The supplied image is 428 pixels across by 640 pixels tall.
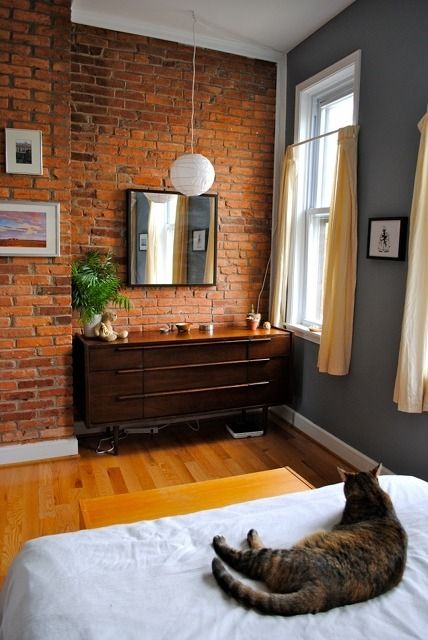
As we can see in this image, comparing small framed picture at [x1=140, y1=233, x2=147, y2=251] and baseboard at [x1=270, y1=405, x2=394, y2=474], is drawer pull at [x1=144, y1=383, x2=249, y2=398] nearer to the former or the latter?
baseboard at [x1=270, y1=405, x2=394, y2=474]

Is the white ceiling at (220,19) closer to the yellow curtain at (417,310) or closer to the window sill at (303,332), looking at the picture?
the yellow curtain at (417,310)

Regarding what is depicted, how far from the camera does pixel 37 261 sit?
3316mm

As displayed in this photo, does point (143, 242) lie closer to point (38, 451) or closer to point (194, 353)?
point (194, 353)

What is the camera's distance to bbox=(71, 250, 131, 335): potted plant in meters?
3.55

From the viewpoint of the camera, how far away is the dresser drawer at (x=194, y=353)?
3.56 metres

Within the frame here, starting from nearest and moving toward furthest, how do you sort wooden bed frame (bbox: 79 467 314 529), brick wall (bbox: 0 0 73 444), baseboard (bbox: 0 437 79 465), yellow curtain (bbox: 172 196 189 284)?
wooden bed frame (bbox: 79 467 314 529) < brick wall (bbox: 0 0 73 444) < baseboard (bbox: 0 437 79 465) < yellow curtain (bbox: 172 196 189 284)

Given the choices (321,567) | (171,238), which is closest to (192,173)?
(171,238)

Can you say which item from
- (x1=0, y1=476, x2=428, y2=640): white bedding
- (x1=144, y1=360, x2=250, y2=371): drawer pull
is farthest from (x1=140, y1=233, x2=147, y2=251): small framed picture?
(x1=0, y1=476, x2=428, y2=640): white bedding

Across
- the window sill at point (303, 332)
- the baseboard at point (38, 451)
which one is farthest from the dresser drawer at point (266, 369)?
the baseboard at point (38, 451)

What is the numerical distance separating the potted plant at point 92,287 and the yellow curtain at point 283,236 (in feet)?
4.23

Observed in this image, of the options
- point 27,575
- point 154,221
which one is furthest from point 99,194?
point 27,575

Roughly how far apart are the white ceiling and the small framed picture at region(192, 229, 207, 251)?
1.40 meters

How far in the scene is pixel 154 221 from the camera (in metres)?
3.87

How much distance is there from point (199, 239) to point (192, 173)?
3.05ft
